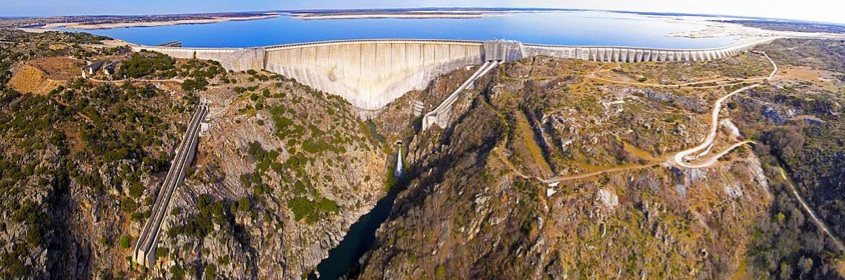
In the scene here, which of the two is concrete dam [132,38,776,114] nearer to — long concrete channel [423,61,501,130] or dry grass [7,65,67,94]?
long concrete channel [423,61,501,130]

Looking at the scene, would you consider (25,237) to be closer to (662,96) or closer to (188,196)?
(188,196)

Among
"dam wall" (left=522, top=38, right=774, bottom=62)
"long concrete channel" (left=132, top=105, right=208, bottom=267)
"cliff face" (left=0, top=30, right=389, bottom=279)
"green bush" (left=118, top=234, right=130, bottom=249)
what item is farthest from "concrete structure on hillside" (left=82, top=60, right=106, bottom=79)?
"dam wall" (left=522, top=38, right=774, bottom=62)

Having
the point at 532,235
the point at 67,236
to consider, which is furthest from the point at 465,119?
the point at 67,236

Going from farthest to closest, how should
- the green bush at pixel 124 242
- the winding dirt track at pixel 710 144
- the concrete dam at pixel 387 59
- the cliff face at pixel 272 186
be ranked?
1. the concrete dam at pixel 387 59
2. the winding dirt track at pixel 710 144
3. the cliff face at pixel 272 186
4. the green bush at pixel 124 242

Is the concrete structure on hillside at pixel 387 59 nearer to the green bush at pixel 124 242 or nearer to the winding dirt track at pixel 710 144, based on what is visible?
the winding dirt track at pixel 710 144

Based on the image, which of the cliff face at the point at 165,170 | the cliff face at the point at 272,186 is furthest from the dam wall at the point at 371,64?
the cliff face at the point at 272,186

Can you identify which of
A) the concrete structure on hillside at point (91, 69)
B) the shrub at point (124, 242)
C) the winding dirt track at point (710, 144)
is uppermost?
the concrete structure on hillside at point (91, 69)
